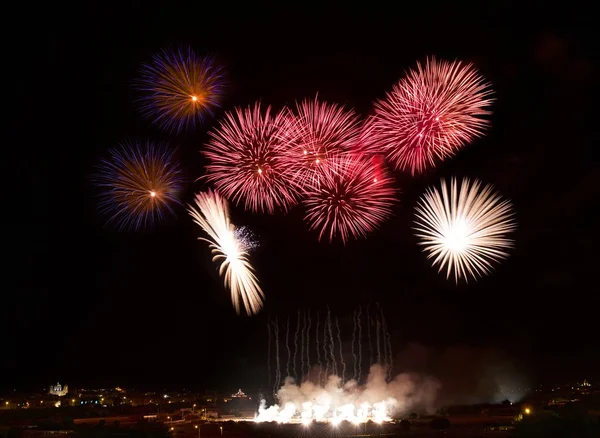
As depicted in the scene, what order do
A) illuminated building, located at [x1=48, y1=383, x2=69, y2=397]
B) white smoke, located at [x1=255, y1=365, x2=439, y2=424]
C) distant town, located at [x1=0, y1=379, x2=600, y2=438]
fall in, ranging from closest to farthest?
distant town, located at [x1=0, y1=379, x2=600, y2=438] < white smoke, located at [x1=255, y1=365, x2=439, y2=424] < illuminated building, located at [x1=48, y1=383, x2=69, y2=397]

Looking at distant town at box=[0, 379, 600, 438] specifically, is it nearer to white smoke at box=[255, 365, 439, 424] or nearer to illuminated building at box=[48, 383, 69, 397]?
illuminated building at box=[48, 383, 69, 397]

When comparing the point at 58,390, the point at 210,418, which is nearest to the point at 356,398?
the point at 210,418

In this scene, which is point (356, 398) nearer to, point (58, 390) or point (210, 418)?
point (210, 418)

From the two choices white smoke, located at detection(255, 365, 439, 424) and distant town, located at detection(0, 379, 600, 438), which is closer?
distant town, located at detection(0, 379, 600, 438)


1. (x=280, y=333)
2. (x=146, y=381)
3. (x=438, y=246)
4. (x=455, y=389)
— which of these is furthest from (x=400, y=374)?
(x=146, y=381)

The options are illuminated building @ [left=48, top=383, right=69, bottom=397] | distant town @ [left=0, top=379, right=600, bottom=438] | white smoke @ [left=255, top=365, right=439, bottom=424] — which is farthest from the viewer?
illuminated building @ [left=48, top=383, right=69, bottom=397]

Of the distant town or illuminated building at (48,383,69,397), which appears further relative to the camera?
illuminated building at (48,383,69,397)

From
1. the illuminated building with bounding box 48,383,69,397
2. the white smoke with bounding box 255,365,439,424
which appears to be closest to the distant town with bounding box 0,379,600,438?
the illuminated building with bounding box 48,383,69,397

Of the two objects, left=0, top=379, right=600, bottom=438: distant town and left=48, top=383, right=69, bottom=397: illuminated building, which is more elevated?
left=48, top=383, right=69, bottom=397: illuminated building
